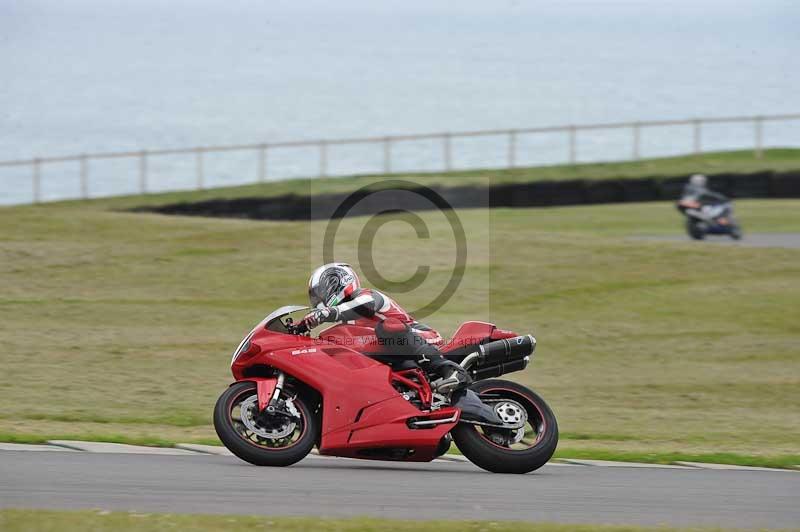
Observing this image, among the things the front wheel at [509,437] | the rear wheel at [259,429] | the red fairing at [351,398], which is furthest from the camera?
the front wheel at [509,437]

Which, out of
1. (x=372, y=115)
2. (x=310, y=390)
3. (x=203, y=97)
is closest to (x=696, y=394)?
(x=310, y=390)

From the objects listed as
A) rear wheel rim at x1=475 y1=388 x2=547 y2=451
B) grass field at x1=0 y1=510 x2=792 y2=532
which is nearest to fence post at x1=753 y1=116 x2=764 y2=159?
rear wheel rim at x1=475 y1=388 x2=547 y2=451

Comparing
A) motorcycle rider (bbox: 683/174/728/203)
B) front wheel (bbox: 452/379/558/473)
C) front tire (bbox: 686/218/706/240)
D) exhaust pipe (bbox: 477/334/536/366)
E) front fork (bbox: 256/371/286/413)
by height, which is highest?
motorcycle rider (bbox: 683/174/728/203)

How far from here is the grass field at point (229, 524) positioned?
7.05 m

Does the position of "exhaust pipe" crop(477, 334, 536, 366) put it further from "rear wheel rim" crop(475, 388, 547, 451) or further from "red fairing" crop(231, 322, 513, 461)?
"red fairing" crop(231, 322, 513, 461)

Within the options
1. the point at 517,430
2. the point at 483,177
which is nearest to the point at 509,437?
the point at 517,430

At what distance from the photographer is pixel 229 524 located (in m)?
7.22

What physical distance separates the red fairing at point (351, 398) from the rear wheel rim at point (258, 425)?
168mm

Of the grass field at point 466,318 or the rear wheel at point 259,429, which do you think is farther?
the grass field at point 466,318

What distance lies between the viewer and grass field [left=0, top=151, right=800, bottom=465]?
13602mm

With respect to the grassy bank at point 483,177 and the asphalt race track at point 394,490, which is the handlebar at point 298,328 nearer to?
the asphalt race track at point 394,490

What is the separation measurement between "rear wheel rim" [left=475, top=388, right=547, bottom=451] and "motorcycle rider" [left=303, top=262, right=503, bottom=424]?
0.16 metres

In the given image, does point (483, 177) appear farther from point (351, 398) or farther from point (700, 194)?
point (351, 398)

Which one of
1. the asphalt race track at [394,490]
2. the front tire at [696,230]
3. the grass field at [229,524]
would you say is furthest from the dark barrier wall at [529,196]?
the grass field at [229,524]
